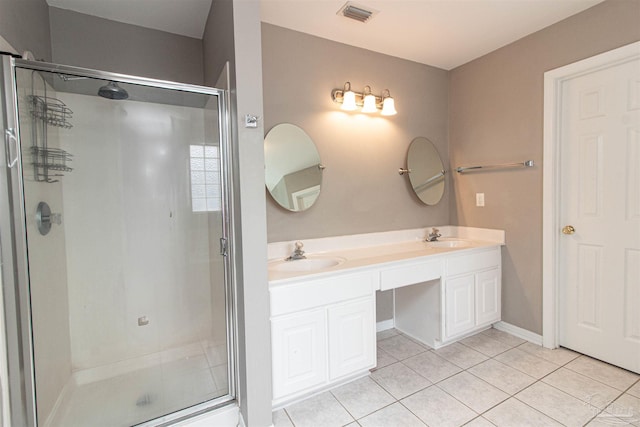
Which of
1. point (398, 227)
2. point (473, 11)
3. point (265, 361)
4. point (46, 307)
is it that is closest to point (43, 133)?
point (46, 307)

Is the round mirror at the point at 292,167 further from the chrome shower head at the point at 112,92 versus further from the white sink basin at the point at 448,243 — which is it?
the white sink basin at the point at 448,243

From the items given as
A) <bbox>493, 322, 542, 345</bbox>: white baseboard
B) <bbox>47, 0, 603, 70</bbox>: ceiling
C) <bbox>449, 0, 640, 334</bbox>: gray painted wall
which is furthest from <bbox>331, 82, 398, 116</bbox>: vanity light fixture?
<bbox>493, 322, 542, 345</bbox>: white baseboard

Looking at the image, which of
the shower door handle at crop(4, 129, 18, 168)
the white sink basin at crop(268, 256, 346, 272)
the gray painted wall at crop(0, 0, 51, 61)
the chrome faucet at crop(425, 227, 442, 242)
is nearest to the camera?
the shower door handle at crop(4, 129, 18, 168)

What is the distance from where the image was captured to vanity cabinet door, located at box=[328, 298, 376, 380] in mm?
1862

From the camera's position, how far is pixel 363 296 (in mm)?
1971

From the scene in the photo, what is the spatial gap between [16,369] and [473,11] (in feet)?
10.3

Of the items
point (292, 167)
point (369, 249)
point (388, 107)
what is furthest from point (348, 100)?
point (369, 249)

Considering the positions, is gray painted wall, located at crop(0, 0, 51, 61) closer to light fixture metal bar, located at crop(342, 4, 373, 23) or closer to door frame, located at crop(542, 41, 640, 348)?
light fixture metal bar, located at crop(342, 4, 373, 23)

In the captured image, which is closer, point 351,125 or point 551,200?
point 551,200

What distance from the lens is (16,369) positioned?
1302 millimetres

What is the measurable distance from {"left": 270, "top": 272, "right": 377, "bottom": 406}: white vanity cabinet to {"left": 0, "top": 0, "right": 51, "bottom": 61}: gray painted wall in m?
1.69

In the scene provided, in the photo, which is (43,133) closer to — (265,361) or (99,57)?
(99,57)

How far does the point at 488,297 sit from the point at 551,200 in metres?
0.91

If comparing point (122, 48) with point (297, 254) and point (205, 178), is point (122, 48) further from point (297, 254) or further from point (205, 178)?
point (297, 254)
